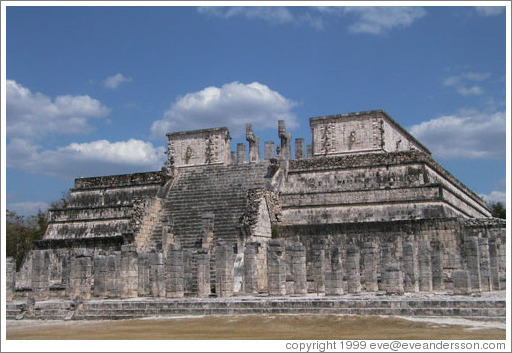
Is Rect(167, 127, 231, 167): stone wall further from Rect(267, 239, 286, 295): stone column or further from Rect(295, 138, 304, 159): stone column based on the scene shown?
Rect(267, 239, 286, 295): stone column

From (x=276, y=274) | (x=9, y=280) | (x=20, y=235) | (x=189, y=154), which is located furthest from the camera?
(x=20, y=235)

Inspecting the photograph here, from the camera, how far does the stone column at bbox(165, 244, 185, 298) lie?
73.8 feet

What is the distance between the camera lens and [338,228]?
26.3m

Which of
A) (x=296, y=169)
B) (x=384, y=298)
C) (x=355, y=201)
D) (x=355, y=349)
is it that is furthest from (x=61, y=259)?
(x=355, y=349)

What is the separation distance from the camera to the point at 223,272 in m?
22.1

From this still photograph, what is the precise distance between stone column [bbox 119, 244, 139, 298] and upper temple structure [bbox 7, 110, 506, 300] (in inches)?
1.7

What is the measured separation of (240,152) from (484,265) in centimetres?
1478

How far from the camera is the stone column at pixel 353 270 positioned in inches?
818

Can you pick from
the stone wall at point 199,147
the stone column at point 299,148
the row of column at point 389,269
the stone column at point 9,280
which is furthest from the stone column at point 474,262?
the stone column at point 9,280

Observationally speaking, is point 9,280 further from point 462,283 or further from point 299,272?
point 462,283

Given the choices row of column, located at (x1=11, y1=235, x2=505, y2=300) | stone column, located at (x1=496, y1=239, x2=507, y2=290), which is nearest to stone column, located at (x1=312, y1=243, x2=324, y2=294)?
row of column, located at (x1=11, y1=235, x2=505, y2=300)

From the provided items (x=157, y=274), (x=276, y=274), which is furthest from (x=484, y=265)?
(x=157, y=274)

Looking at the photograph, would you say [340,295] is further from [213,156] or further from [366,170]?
[213,156]

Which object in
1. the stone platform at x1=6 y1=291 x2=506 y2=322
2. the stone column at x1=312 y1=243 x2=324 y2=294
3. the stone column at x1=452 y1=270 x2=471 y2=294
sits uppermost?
the stone column at x1=312 y1=243 x2=324 y2=294
